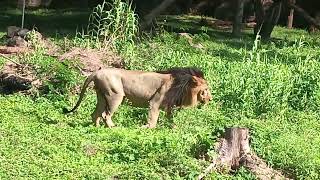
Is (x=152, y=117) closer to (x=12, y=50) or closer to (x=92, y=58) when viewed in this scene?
(x=92, y=58)

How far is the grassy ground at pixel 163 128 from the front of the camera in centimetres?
609

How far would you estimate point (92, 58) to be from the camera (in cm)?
1011

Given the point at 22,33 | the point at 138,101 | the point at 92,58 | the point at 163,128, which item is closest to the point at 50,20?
the point at 22,33

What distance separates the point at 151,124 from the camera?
25.2 feet

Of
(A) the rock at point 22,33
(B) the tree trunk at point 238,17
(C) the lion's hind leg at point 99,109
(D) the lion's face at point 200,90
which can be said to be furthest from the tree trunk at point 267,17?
(C) the lion's hind leg at point 99,109

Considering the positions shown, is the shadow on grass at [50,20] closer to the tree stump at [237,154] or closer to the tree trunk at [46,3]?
the tree trunk at [46,3]

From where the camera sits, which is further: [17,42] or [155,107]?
[17,42]

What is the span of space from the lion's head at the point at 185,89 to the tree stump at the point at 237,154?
1469 mm

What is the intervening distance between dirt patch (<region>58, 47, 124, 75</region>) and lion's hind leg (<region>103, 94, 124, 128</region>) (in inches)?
85.0

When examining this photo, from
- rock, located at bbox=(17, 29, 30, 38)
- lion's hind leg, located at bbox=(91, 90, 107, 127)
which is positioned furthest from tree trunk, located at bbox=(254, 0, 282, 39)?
lion's hind leg, located at bbox=(91, 90, 107, 127)

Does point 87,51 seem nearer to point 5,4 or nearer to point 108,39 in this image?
point 108,39

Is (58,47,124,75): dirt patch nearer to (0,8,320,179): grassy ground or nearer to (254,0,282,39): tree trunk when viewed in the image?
(0,8,320,179): grassy ground

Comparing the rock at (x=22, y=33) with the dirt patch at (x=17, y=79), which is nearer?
the dirt patch at (x=17, y=79)

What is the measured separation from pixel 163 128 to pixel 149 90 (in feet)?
1.53
